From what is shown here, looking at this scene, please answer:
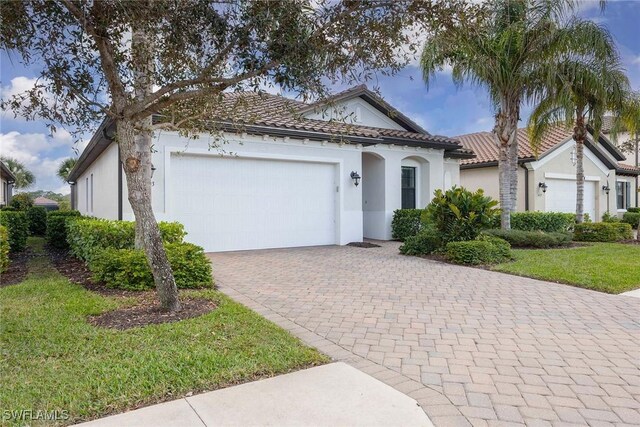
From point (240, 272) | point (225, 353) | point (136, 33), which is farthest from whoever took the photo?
point (240, 272)

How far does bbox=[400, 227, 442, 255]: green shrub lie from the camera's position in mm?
11078

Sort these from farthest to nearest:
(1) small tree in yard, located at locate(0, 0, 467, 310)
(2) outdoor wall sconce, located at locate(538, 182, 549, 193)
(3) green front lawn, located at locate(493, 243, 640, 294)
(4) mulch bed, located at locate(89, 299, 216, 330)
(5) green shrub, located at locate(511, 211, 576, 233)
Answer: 1. (2) outdoor wall sconce, located at locate(538, 182, 549, 193)
2. (5) green shrub, located at locate(511, 211, 576, 233)
3. (3) green front lawn, located at locate(493, 243, 640, 294)
4. (4) mulch bed, located at locate(89, 299, 216, 330)
5. (1) small tree in yard, located at locate(0, 0, 467, 310)

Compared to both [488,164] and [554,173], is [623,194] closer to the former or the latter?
[554,173]

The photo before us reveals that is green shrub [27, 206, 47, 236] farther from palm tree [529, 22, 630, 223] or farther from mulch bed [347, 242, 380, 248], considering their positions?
palm tree [529, 22, 630, 223]

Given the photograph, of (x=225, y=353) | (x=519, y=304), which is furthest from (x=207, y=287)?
(x=519, y=304)

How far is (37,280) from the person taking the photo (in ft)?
24.7

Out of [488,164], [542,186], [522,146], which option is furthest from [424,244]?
[522,146]

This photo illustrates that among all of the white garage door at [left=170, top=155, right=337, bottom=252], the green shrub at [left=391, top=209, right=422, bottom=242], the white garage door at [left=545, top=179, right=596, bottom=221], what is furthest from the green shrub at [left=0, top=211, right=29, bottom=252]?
the white garage door at [left=545, top=179, right=596, bottom=221]

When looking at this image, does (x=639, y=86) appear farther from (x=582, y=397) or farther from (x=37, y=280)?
(x=37, y=280)

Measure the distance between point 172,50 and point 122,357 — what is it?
12.5 feet

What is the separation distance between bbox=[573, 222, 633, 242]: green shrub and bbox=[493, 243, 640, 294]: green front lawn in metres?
2.77

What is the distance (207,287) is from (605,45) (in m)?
14.1

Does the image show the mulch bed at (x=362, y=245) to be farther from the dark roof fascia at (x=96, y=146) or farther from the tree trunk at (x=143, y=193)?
the tree trunk at (x=143, y=193)

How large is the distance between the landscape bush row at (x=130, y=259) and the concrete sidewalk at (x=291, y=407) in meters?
3.83
